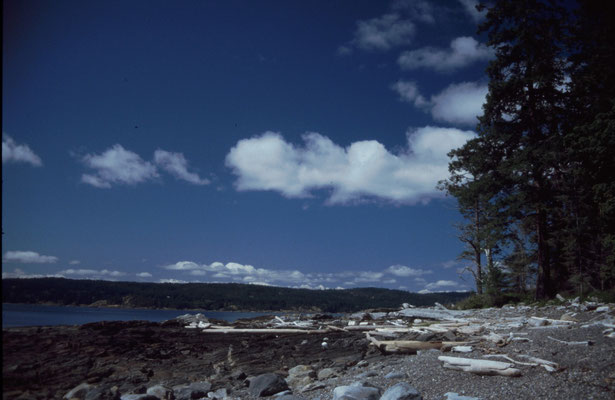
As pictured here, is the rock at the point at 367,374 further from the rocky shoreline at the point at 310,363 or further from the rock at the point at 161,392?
the rock at the point at 161,392

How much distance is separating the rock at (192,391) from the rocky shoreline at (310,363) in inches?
1.0

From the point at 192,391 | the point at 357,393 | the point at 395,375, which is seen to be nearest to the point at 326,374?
the point at 395,375

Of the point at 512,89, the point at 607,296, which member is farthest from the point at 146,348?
the point at 512,89

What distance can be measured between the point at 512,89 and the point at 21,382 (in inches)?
873

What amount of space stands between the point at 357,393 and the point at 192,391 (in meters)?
3.35

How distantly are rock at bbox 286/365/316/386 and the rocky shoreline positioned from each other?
4cm

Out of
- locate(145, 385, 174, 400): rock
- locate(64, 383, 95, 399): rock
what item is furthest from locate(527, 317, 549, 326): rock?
locate(64, 383, 95, 399): rock

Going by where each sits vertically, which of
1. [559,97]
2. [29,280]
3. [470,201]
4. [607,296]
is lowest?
[607,296]

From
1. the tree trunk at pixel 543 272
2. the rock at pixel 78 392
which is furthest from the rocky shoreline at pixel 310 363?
the tree trunk at pixel 543 272

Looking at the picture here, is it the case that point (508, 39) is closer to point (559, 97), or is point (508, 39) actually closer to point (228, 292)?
point (559, 97)

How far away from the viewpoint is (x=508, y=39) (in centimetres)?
1948

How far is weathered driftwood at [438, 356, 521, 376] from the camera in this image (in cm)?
500

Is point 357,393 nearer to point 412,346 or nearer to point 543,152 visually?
point 412,346

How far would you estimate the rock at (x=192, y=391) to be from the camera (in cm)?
616
